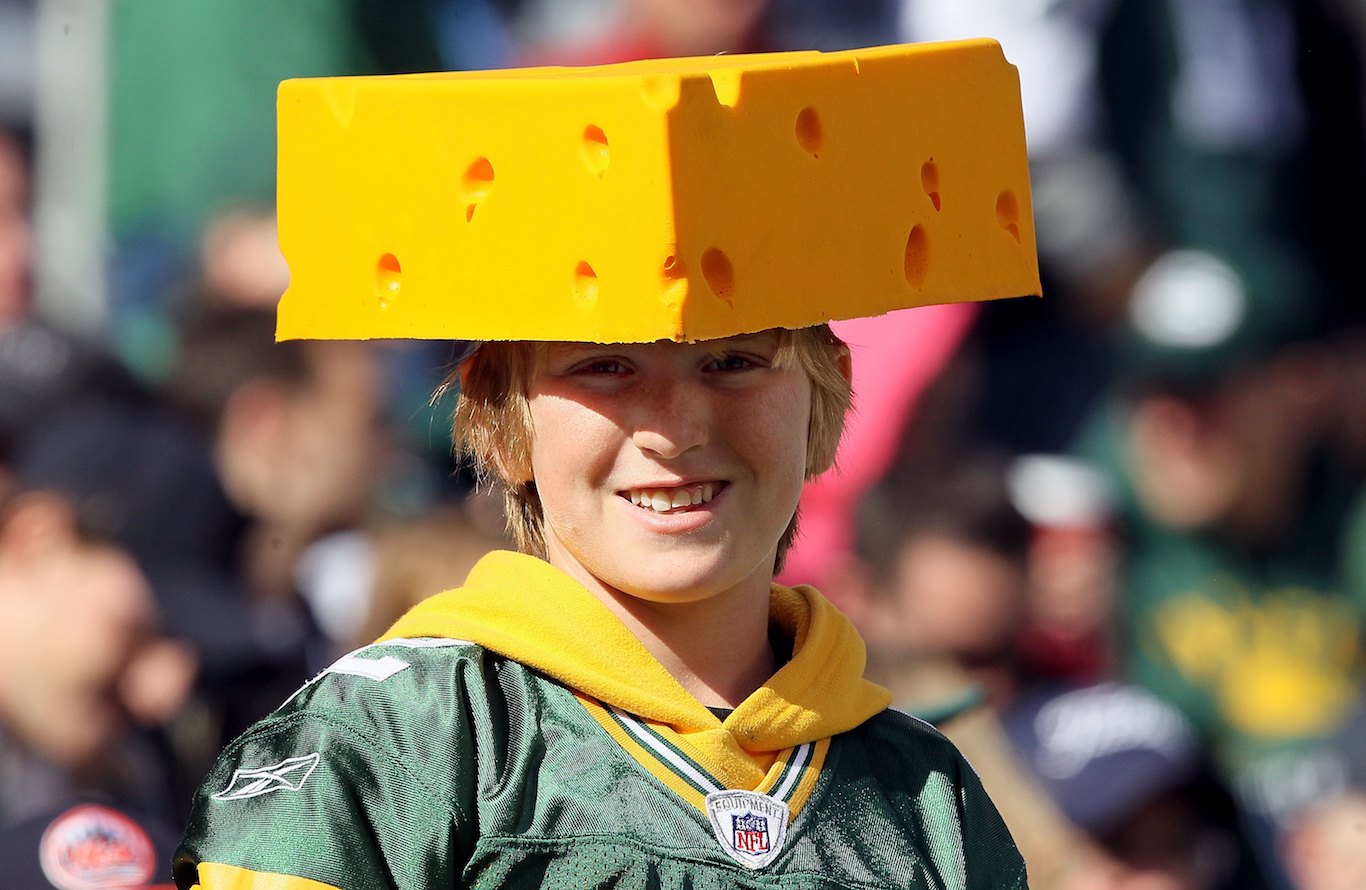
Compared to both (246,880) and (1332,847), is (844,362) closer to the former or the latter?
(246,880)

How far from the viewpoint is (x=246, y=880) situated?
74.8 inches

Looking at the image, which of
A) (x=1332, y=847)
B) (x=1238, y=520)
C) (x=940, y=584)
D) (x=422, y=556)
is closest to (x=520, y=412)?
(x=422, y=556)

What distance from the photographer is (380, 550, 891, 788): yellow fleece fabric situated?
83.4 inches

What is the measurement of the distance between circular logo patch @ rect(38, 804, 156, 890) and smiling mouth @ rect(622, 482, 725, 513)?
2.96ft

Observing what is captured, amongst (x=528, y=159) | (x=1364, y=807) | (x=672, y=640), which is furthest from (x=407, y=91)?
(x=1364, y=807)

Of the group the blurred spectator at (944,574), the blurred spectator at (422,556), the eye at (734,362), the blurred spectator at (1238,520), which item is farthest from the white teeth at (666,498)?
the blurred spectator at (1238,520)

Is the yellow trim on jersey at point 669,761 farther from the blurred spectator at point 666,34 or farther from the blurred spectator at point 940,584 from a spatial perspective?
the blurred spectator at point 666,34

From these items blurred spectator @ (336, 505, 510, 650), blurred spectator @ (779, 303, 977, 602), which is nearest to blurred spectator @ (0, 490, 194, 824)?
blurred spectator @ (336, 505, 510, 650)

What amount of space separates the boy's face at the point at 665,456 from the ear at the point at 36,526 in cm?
214

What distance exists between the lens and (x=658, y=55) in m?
4.64

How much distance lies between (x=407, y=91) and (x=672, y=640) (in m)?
0.60

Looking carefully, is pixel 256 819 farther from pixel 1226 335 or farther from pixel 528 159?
pixel 1226 335

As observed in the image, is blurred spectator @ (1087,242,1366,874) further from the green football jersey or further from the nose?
the nose

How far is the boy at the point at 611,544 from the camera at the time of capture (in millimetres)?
1934
